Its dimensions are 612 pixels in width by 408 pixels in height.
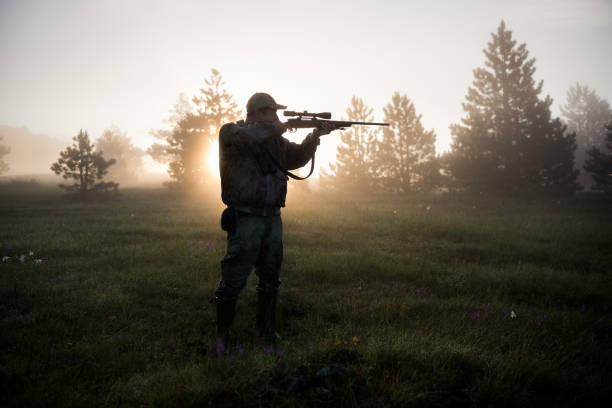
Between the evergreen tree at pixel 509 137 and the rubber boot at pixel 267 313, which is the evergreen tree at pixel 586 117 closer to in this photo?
the evergreen tree at pixel 509 137

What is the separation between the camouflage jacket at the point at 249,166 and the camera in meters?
3.76

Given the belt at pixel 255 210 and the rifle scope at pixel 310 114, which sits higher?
the rifle scope at pixel 310 114

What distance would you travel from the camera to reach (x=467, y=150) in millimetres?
27797

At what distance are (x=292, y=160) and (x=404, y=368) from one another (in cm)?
288

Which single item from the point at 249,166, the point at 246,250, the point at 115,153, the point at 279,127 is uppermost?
the point at 115,153

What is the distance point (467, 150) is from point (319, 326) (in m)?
28.3

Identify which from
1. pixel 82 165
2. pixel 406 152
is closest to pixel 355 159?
pixel 406 152

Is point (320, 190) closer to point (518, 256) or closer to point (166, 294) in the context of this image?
point (518, 256)

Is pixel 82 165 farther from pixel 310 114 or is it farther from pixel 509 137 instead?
pixel 509 137

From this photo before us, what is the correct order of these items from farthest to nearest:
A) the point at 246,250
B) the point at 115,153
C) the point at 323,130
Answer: the point at 115,153, the point at 323,130, the point at 246,250

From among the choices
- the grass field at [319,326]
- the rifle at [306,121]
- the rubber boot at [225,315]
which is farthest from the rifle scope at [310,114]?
the grass field at [319,326]

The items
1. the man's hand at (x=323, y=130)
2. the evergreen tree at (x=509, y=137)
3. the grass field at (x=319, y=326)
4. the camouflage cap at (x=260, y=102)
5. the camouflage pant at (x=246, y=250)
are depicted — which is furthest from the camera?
the evergreen tree at (x=509, y=137)

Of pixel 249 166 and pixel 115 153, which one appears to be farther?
pixel 115 153

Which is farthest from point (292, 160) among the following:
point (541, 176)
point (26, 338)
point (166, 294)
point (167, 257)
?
point (541, 176)
